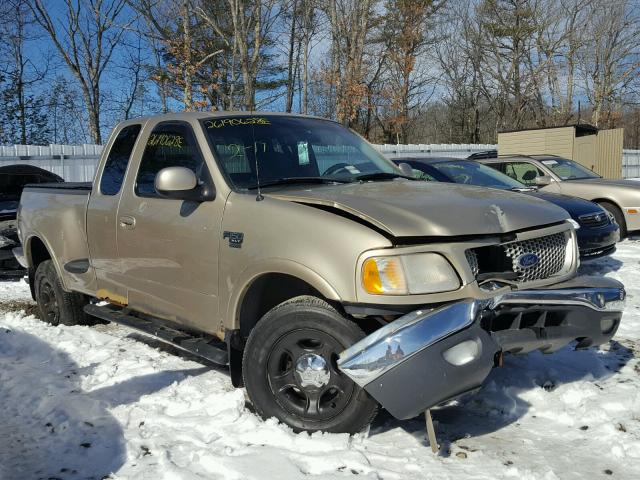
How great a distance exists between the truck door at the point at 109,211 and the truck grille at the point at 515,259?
2781 millimetres

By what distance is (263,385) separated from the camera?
3.41 m

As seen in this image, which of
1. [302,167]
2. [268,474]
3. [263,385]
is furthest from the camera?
[302,167]

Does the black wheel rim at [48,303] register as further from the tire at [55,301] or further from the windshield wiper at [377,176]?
the windshield wiper at [377,176]

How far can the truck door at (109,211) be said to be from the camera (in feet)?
15.5

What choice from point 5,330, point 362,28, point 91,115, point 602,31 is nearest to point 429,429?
point 5,330

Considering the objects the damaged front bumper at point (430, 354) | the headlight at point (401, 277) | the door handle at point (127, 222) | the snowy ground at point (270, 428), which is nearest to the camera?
the damaged front bumper at point (430, 354)

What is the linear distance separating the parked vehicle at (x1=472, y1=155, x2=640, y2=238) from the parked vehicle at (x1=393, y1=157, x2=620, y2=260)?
1.24 meters

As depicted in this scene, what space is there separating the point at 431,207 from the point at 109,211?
8.74 ft

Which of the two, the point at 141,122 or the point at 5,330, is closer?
the point at 141,122

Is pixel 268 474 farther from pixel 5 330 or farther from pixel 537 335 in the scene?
pixel 5 330

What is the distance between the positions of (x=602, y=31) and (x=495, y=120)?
8151 mm

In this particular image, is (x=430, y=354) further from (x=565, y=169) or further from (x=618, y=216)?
(x=565, y=169)

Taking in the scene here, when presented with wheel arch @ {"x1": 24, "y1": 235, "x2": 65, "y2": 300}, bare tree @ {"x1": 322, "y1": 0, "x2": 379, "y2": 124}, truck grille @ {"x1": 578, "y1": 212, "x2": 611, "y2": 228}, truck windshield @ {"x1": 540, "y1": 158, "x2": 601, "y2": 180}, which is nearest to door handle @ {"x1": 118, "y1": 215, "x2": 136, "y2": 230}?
wheel arch @ {"x1": 24, "y1": 235, "x2": 65, "y2": 300}

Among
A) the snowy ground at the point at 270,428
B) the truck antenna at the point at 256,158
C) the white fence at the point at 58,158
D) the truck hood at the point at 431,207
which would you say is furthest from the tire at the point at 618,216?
the white fence at the point at 58,158
